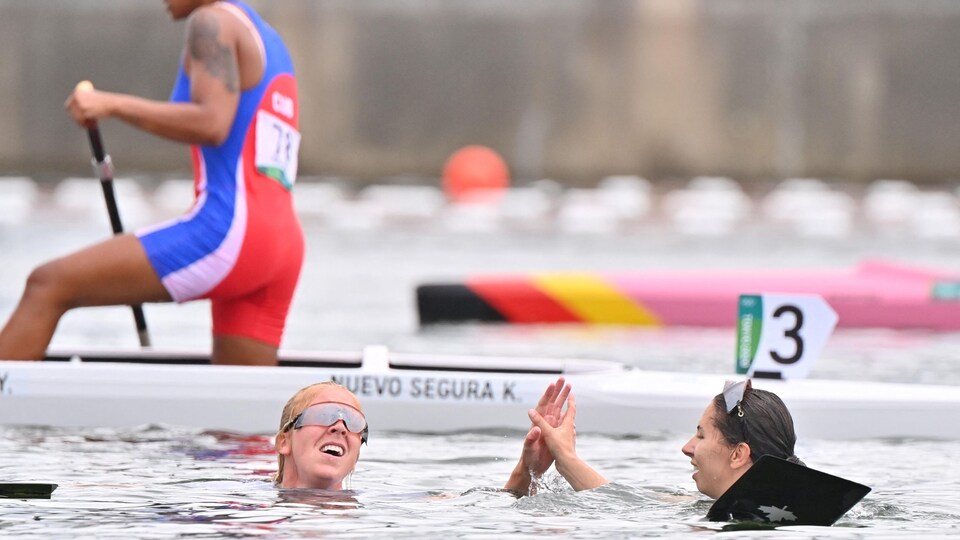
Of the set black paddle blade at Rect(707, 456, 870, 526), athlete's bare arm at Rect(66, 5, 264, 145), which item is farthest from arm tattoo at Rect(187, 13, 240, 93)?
black paddle blade at Rect(707, 456, 870, 526)

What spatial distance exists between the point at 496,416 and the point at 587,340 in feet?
12.3

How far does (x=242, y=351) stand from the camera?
712cm

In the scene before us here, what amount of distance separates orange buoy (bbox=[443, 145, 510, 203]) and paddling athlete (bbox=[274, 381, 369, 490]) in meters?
15.5

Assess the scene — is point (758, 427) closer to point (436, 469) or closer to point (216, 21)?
point (436, 469)

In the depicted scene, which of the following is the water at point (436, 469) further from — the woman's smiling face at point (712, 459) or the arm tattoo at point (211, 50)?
the arm tattoo at point (211, 50)

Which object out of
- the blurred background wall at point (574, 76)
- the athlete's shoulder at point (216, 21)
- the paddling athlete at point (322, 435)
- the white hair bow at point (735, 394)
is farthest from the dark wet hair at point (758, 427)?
the blurred background wall at point (574, 76)

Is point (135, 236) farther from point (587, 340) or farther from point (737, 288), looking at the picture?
point (737, 288)

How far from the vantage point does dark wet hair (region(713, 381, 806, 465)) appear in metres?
5.11

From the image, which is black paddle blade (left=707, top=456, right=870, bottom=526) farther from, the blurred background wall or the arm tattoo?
the blurred background wall

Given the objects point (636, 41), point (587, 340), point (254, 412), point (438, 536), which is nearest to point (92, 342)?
point (587, 340)

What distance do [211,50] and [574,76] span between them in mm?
15519

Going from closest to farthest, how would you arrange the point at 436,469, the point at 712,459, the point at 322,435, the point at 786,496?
the point at 786,496 < the point at 712,459 < the point at 322,435 < the point at 436,469

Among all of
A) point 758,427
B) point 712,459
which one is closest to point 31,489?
point 712,459

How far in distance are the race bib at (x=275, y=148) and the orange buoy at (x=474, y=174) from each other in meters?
13.9
